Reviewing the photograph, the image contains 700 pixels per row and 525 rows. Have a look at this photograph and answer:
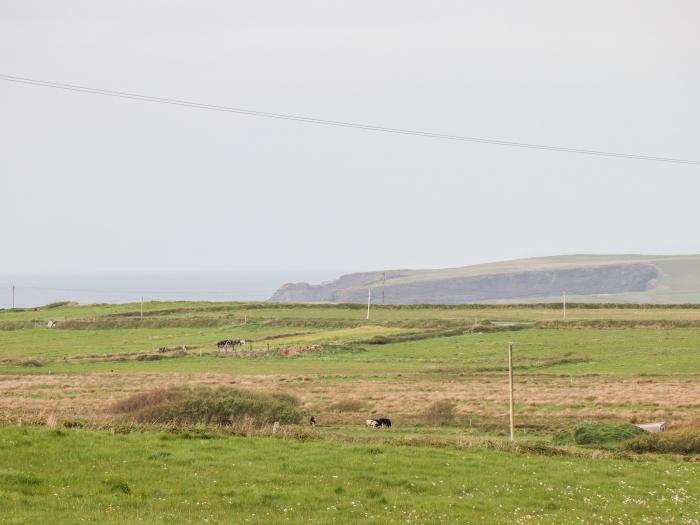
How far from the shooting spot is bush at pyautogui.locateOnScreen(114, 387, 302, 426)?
36.0 metres

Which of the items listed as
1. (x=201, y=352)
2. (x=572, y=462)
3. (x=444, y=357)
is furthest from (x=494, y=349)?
(x=572, y=462)

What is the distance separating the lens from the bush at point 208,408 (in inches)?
1419

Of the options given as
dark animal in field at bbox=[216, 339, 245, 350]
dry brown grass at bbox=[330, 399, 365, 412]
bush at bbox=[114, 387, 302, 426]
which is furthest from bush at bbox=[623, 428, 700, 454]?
dark animal in field at bbox=[216, 339, 245, 350]

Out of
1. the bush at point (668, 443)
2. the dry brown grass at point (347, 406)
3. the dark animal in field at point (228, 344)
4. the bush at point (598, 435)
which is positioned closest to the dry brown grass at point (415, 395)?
the dry brown grass at point (347, 406)

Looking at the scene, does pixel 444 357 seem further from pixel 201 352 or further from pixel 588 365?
pixel 201 352

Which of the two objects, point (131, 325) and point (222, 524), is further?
point (131, 325)

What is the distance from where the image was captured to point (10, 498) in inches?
725

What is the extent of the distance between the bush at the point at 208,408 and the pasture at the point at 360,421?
5.69 ft

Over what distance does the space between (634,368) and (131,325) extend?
65.0m

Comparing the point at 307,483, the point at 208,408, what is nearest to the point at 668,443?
the point at 307,483

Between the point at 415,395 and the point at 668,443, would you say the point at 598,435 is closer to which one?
the point at 668,443

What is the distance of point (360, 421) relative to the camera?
40.8 metres

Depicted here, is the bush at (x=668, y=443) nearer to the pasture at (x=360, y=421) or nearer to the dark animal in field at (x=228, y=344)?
A: the pasture at (x=360, y=421)

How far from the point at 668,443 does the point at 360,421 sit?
539 inches
